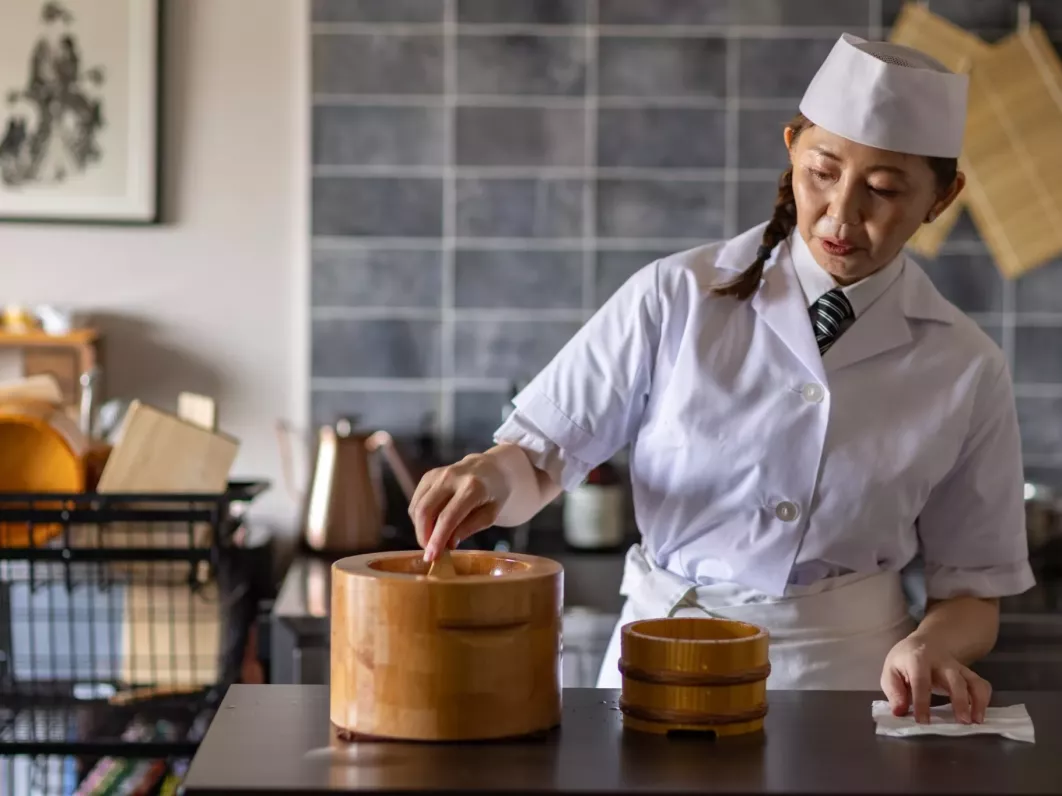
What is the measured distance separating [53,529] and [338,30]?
1159 millimetres

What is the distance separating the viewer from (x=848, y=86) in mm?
1311

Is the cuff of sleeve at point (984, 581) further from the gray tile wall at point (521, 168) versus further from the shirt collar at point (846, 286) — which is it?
the gray tile wall at point (521, 168)

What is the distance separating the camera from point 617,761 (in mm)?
945

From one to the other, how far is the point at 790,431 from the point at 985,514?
22 cm

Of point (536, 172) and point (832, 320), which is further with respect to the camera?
point (536, 172)

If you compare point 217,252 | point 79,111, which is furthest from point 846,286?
point 79,111

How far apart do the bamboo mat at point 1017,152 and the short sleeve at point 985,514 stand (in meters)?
1.19

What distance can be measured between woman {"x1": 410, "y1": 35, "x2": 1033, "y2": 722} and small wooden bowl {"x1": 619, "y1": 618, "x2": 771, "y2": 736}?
323 millimetres

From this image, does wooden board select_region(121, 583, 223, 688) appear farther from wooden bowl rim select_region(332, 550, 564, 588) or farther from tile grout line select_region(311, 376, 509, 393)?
wooden bowl rim select_region(332, 550, 564, 588)

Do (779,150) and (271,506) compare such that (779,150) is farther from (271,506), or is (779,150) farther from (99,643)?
(99,643)

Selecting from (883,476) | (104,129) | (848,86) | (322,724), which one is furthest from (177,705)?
(104,129)

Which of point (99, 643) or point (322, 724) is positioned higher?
point (322, 724)

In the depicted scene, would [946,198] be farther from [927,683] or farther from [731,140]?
[731,140]

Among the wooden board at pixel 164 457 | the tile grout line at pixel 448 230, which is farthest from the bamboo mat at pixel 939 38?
the wooden board at pixel 164 457
